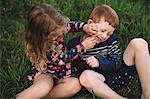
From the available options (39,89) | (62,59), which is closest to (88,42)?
(62,59)

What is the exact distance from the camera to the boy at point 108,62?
2.87 meters

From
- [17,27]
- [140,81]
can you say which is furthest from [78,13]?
[140,81]

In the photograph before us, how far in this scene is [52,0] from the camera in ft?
13.4

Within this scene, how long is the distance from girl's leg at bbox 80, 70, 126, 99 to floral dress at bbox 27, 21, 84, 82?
141 mm

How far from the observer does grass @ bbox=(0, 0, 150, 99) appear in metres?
3.24

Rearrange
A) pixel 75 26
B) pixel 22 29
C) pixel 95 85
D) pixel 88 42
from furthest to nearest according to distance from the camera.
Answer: pixel 22 29 < pixel 75 26 < pixel 88 42 < pixel 95 85

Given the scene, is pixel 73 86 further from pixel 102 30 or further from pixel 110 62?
pixel 102 30

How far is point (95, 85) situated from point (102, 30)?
1.20 ft

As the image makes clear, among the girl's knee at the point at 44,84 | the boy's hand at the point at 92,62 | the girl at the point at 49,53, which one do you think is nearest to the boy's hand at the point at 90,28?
the girl at the point at 49,53

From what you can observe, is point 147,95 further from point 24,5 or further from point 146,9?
point 24,5

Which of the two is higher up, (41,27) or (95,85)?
(41,27)

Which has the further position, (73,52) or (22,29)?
(22,29)

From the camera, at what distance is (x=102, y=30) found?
294cm

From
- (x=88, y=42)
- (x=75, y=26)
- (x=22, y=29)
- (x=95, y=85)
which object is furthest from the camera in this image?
(x=22, y=29)
